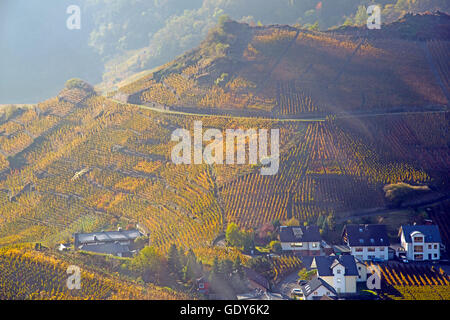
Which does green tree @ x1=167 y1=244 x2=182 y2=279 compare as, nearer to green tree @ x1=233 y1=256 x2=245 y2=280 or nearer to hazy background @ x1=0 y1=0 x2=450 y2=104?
green tree @ x1=233 y1=256 x2=245 y2=280

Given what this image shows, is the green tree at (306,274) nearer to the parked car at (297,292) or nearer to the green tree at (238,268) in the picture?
the parked car at (297,292)

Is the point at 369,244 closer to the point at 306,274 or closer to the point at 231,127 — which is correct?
the point at 306,274

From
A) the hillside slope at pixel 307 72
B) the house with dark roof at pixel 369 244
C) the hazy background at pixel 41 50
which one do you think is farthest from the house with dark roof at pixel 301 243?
the hazy background at pixel 41 50

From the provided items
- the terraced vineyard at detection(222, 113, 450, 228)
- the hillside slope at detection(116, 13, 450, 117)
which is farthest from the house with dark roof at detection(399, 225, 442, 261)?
the hillside slope at detection(116, 13, 450, 117)

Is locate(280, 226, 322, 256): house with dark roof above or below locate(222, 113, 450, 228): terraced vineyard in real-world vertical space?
below

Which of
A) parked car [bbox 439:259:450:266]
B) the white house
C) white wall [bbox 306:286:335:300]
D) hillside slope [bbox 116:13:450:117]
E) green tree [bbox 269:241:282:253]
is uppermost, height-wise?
hillside slope [bbox 116:13:450:117]

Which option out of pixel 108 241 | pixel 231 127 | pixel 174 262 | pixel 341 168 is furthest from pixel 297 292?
pixel 231 127
